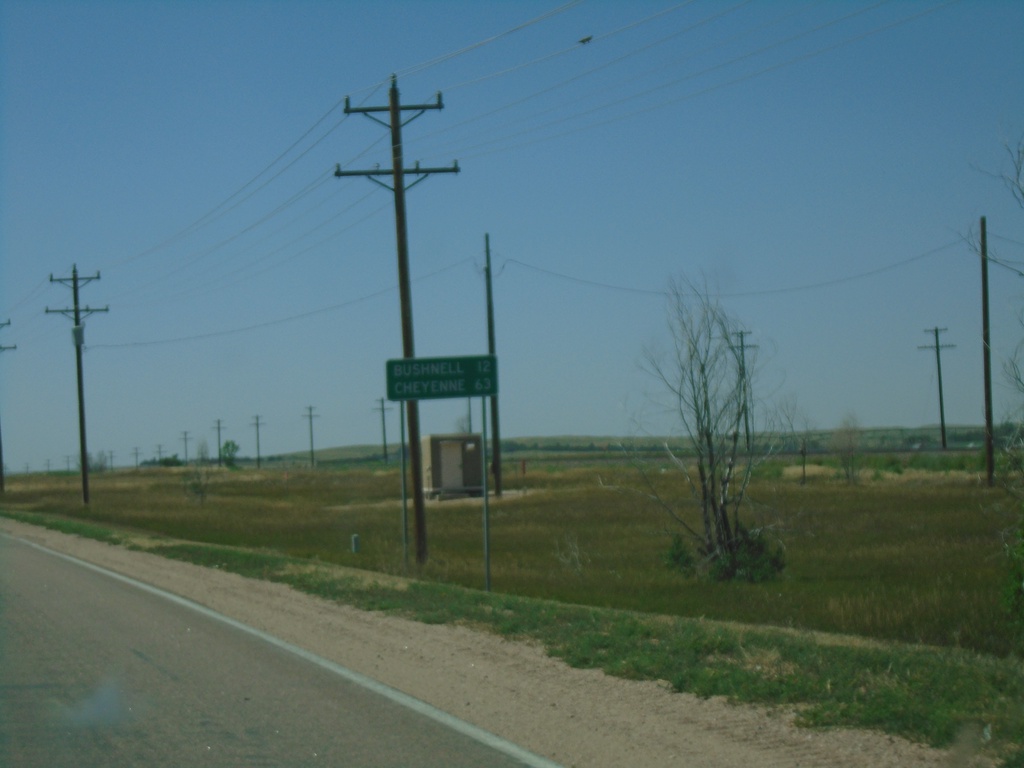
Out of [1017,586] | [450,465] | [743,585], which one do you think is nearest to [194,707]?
[1017,586]

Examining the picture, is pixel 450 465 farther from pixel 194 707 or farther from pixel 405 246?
pixel 194 707

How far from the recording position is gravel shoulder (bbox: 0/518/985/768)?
7.45 metres

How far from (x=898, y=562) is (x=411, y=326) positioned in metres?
11.5

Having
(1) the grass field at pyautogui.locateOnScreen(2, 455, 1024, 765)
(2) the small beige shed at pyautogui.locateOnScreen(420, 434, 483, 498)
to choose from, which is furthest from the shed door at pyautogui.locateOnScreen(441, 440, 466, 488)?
(1) the grass field at pyautogui.locateOnScreen(2, 455, 1024, 765)

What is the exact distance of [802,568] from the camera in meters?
23.7

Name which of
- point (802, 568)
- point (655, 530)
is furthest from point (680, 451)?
point (655, 530)

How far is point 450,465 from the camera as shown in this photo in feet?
186

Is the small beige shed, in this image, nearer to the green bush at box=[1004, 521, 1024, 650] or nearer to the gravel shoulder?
the gravel shoulder

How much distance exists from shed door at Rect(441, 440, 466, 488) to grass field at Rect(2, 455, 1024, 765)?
308 cm

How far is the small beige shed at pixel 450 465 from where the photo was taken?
183ft

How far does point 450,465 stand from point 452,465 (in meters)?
0.10

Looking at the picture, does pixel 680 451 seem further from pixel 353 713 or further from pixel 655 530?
pixel 353 713

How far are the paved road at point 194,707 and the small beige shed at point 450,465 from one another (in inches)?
1619

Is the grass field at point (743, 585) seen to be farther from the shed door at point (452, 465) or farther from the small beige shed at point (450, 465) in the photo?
the shed door at point (452, 465)
